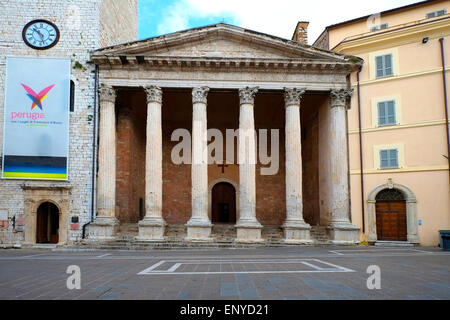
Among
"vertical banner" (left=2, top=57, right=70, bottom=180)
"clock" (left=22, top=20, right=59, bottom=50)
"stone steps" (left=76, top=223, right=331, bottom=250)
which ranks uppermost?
"clock" (left=22, top=20, right=59, bottom=50)

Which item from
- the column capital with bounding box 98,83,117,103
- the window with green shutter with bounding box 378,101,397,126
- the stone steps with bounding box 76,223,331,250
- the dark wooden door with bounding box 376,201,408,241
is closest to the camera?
the stone steps with bounding box 76,223,331,250

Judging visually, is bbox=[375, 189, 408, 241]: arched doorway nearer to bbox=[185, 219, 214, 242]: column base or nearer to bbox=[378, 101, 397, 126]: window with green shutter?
bbox=[378, 101, 397, 126]: window with green shutter

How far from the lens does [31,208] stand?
692 inches

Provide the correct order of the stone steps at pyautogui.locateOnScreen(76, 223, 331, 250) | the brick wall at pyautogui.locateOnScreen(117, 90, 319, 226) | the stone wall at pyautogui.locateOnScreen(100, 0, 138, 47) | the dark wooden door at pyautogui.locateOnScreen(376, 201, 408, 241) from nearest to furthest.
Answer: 1. the stone steps at pyautogui.locateOnScreen(76, 223, 331, 250)
2. the dark wooden door at pyautogui.locateOnScreen(376, 201, 408, 241)
3. the stone wall at pyautogui.locateOnScreen(100, 0, 138, 47)
4. the brick wall at pyautogui.locateOnScreen(117, 90, 319, 226)

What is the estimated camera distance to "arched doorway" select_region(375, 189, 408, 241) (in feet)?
57.7

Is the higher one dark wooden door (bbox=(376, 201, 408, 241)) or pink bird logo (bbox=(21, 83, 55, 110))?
pink bird logo (bbox=(21, 83, 55, 110))

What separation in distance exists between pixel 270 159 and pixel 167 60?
11.0m

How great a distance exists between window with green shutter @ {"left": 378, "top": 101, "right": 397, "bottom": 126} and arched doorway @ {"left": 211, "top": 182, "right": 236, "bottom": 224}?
35.6 ft

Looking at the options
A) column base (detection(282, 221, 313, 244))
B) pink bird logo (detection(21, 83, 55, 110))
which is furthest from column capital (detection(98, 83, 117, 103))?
column base (detection(282, 221, 313, 244))

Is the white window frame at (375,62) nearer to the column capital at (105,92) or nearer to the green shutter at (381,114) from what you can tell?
the green shutter at (381,114)

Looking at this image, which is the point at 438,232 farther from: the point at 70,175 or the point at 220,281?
the point at 70,175

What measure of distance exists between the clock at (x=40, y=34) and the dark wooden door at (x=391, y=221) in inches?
704

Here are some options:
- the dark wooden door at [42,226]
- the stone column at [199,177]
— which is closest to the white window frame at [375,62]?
the stone column at [199,177]
